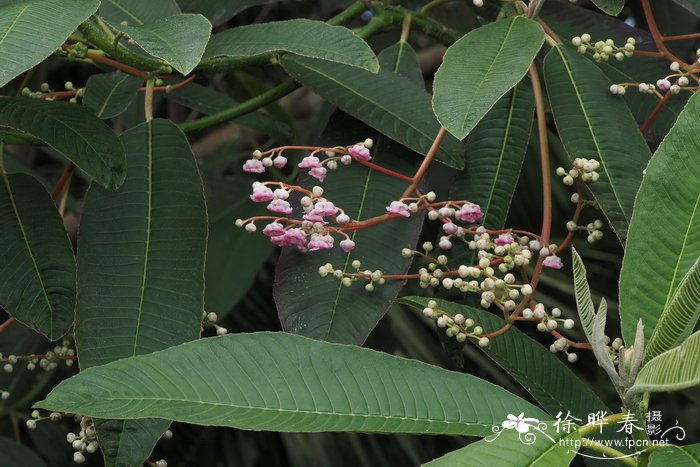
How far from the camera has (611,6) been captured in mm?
1016

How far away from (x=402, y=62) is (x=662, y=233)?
1.60 ft

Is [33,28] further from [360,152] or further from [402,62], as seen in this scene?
[402,62]

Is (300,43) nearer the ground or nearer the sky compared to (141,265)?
nearer the sky

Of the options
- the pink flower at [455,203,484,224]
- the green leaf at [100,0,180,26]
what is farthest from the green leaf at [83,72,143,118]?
the pink flower at [455,203,484,224]

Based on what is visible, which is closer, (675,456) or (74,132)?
(675,456)

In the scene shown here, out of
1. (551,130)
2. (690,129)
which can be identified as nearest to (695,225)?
(690,129)

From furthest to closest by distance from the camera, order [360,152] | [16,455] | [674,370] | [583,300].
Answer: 1. [16,455]
2. [360,152]
3. [583,300]
4. [674,370]

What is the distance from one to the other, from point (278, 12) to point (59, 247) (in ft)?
4.29

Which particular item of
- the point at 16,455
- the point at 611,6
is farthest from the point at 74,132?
the point at 16,455

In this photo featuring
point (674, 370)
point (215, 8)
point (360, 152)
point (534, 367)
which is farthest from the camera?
point (215, 8)

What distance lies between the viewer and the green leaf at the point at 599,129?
992 mm

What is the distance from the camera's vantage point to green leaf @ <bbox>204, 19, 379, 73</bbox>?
934 millimetres

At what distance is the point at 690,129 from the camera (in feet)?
2.89

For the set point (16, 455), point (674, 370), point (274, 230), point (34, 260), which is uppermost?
point (674, 370)
